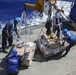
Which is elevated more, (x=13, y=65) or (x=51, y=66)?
(x=13, y=65)

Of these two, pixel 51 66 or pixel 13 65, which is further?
pixel 51 66

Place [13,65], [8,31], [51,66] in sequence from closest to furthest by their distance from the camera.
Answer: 1. [13,65]
2. [51,66]
3. [8,31]

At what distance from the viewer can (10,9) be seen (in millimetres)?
17703

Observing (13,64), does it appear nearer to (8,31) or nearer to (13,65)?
(13,65)

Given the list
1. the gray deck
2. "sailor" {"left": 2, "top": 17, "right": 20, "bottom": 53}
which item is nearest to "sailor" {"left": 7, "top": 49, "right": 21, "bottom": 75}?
the gray deck

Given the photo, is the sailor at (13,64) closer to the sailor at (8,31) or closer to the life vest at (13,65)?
the life vest at (13,65)

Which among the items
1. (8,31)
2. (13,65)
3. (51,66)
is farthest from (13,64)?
(8,31)

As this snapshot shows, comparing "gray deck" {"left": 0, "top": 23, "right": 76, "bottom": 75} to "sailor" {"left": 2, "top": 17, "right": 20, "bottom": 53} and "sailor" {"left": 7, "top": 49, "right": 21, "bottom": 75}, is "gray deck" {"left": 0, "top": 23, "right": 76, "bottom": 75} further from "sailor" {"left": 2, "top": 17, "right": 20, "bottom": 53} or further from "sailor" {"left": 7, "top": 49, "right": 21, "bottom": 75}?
"sailor" {"left": 2, "top": 17, "right": 20, "bottom": 53}

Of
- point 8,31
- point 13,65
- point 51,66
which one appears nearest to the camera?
point 13,65

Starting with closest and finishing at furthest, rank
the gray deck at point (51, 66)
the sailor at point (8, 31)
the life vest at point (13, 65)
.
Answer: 1. the life vest at point (13, 65)
2. the gray deck at point (51, 66)
3. the sailor at point (8, 31)

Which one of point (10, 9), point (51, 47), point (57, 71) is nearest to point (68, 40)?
point (51, 47)

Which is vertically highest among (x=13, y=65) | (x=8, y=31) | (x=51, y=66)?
(x=8, y=31)

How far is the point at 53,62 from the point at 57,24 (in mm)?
2036

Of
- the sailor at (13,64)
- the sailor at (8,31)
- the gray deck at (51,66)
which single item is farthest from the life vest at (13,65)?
the sailor at (8,31)
